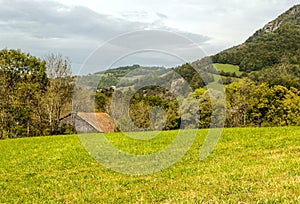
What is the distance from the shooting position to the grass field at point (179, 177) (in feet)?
27.3

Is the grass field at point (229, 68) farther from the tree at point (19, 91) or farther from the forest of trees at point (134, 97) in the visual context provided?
the tree at point (19, 91)

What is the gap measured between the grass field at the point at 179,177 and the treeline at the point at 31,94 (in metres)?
30.0

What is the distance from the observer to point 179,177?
1087 cm

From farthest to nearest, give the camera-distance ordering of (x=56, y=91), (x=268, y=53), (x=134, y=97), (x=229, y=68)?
(x=268, y=53)
(x=229, y=68)
(x=56, y=91)
(x=134, y=97)

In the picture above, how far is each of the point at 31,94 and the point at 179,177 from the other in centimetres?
4131

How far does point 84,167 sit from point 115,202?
5.94 metres

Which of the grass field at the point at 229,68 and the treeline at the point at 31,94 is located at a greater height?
the grass field at the point at 229,68

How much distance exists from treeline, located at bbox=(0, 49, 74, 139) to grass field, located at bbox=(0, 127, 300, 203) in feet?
98.3

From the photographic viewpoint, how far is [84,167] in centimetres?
1443

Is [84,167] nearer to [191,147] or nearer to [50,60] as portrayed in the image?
[191,147]

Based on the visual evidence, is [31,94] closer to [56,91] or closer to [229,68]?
[56,91]

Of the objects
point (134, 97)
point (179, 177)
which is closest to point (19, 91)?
point (134, 97)

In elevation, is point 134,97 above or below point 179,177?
above

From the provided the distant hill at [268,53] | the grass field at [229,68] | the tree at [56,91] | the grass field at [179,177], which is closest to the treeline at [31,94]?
the tree at [56,91]
